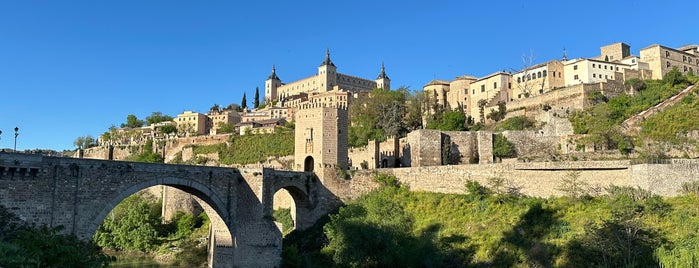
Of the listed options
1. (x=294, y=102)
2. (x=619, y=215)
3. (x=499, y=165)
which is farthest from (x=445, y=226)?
(x=294, y=102)

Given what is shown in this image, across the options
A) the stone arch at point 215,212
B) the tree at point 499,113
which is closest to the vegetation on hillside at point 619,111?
the tree at point 499,113

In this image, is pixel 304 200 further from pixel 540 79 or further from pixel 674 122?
A: pixel 540 79

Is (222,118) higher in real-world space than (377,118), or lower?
higher

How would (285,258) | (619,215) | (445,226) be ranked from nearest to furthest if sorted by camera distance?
(619,215) < (445,226) < (285,258)

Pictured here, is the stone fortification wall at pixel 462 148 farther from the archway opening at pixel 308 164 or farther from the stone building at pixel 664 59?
the stone building at pixel 664 59

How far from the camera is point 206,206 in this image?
32.9 meters

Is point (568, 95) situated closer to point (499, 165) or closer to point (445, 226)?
point (499, 165)

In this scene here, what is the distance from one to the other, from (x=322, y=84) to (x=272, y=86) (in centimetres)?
2089

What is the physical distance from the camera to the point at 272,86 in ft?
437

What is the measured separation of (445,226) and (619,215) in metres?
9.77

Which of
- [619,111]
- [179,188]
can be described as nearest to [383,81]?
[619,111]

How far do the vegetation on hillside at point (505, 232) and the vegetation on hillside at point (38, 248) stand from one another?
13.6 meters

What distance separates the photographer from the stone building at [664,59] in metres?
59.5

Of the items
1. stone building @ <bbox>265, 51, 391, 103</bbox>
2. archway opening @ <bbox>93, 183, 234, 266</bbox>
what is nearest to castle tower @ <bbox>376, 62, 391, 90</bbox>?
stone building @ <bbox>265, 51, 391, 103</bbox>
